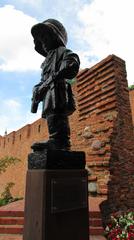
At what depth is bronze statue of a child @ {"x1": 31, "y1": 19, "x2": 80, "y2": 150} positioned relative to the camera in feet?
8.68

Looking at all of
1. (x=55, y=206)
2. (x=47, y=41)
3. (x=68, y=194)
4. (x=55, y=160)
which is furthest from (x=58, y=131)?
(x=47, y=41)

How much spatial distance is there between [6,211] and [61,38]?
249 centimetres

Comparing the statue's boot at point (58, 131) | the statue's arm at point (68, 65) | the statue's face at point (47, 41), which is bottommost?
the statue's boot at point (58, 131)

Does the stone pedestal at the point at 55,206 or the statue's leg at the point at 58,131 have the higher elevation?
the statue's leg at the point at 58,131

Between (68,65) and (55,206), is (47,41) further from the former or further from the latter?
(55,206)

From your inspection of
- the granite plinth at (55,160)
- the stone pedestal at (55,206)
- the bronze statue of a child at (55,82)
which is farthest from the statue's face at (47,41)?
the stone pedestal at (55,206)

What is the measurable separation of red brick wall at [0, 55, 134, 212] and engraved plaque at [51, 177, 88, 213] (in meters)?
2.10

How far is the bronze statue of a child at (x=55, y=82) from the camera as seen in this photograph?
265 cm

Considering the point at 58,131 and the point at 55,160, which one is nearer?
the point at 55,160

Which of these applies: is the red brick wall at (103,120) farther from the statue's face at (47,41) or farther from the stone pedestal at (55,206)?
the statue's face at (47,41)

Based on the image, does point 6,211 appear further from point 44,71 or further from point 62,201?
point 44,71

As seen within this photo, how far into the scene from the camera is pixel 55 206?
2250 mm

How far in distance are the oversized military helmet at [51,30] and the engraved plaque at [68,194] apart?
1.53 m

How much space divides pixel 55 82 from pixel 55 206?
1230 mm
